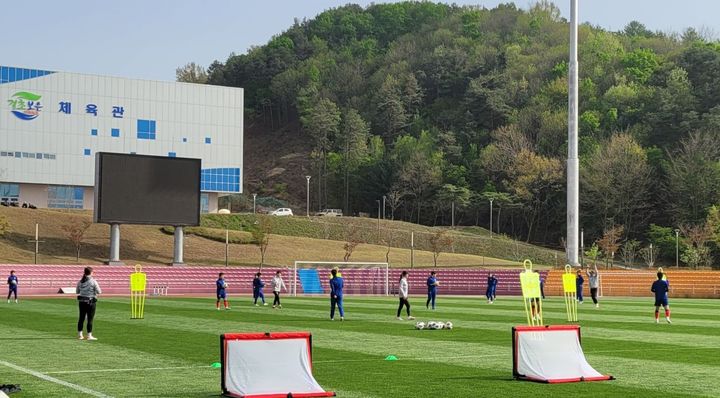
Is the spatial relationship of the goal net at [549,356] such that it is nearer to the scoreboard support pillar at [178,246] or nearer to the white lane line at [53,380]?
the white lane line at [53,380]

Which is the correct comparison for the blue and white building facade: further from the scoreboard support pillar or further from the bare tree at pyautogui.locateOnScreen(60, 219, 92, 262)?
the scoreboard support pillar

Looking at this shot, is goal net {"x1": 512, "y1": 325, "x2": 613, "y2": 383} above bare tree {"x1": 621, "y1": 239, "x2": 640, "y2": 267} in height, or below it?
below

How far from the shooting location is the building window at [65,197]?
378 ft

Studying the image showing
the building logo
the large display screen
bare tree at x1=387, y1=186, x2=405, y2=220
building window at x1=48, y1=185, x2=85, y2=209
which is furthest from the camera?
bare tree at x1=387, y1=186, x2=405, y2=220

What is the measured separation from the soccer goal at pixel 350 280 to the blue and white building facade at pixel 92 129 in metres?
51.3

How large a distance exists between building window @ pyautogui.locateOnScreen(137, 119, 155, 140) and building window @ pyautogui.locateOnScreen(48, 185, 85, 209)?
30.0 feet

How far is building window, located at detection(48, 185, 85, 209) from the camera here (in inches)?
4537

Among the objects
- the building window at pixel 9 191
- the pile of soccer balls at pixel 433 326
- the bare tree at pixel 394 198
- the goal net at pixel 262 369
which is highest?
the bare tree at pixel 394 198

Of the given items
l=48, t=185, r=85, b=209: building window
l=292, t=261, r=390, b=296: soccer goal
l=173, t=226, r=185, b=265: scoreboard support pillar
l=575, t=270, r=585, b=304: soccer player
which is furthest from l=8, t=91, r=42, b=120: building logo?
l=575, t=270, r=585, b=304: soccer player

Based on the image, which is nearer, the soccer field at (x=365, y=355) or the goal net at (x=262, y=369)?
the goal net at (x=262, y=369)

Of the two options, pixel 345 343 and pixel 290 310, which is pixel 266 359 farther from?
pixel 290 310

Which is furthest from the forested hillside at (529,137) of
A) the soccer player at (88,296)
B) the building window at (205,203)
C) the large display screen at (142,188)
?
the soccer player at (88,296)

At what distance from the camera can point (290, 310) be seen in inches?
1626

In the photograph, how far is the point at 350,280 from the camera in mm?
71750
